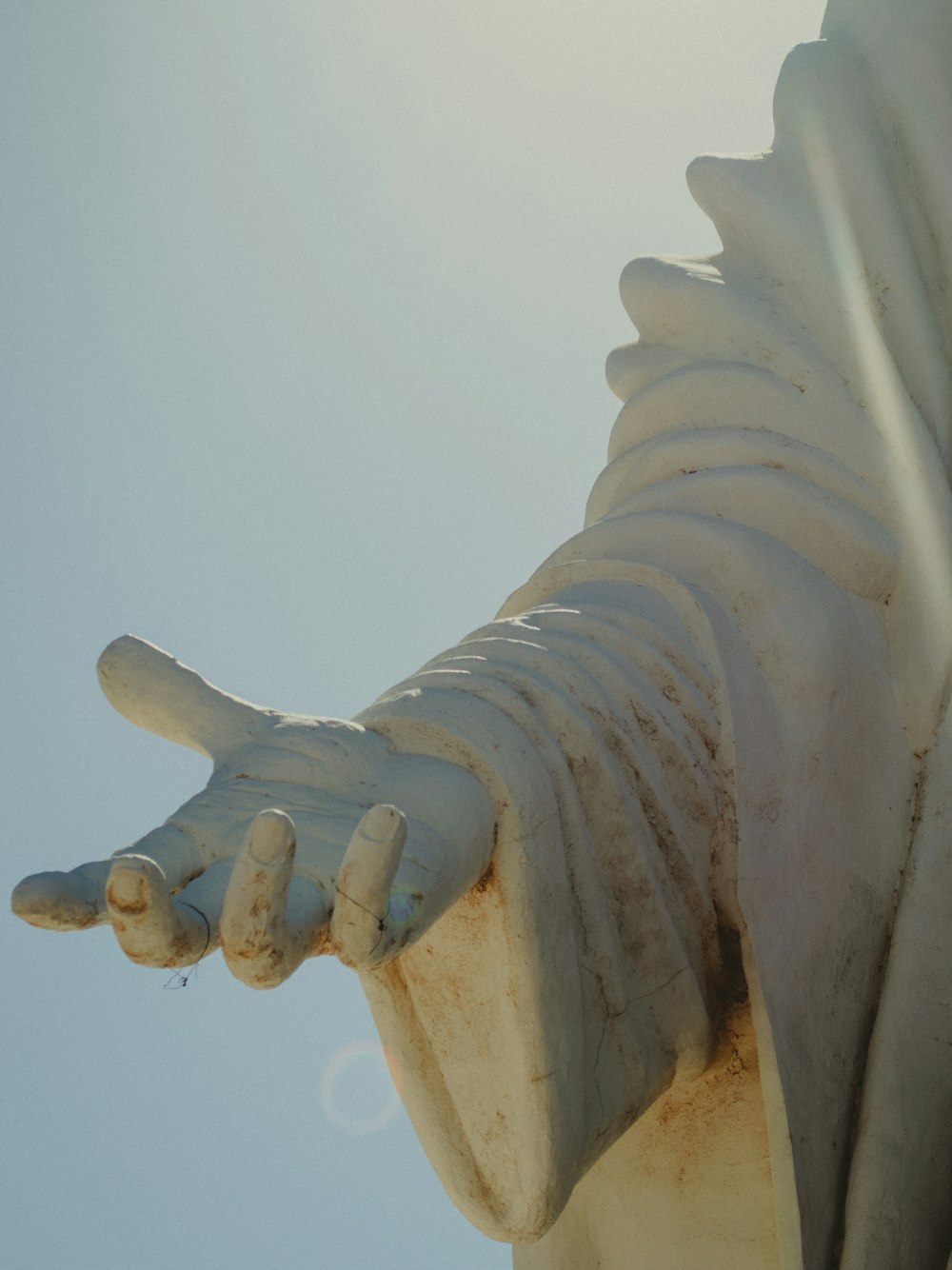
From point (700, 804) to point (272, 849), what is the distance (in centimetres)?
105

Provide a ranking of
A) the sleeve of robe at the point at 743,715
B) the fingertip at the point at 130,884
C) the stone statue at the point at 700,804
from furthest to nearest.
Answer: the sleeve of robe at the point at 743,715
the stone statue at the point at 700,804
the fingertip at the point at 130,884

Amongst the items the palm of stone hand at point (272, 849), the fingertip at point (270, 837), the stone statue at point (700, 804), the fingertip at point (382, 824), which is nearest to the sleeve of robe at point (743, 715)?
the stone statue at point (700, 804)

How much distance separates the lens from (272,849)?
1.89m

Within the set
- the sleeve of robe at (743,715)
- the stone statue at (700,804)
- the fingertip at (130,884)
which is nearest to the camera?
the fingertip at (130,884)

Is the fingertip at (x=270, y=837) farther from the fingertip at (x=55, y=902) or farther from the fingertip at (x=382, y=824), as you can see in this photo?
the fingertip at (x=55, y=902)

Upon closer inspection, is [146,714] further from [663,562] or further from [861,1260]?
[861,1260]

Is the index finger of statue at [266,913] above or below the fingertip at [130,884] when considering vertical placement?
below

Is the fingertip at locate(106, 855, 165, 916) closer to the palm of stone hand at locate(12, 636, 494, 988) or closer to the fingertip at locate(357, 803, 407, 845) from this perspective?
the palm of stone hand at locate(12, 636, 494, 988)

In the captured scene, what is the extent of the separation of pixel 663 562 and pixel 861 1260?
1236mm

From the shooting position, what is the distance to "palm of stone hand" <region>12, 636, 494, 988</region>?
1905 mm

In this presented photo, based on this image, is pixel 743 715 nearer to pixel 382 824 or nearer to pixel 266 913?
pixel 382 824

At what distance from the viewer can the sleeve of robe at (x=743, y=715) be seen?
246 cm

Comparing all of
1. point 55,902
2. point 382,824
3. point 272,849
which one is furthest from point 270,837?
point 55,902

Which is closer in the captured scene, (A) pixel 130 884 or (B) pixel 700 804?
(A) pixel 130 884
